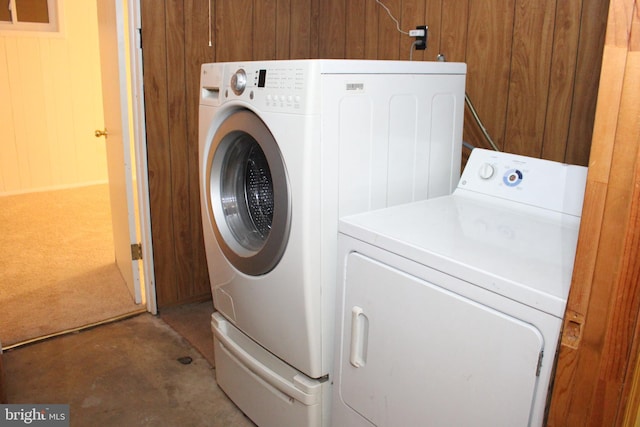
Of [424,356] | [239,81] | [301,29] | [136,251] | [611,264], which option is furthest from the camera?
[301,29]

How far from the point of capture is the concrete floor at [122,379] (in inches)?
74.2

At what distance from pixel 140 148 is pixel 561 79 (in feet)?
5.77

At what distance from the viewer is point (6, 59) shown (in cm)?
418

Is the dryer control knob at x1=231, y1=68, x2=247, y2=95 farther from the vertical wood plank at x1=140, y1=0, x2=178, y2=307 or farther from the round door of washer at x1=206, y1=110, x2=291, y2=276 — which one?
the vertical wood plank at x1=140, y1=0, x2=178, y2=307

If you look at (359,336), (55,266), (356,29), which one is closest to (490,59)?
(356,29)

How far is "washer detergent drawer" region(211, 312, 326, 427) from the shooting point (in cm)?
158

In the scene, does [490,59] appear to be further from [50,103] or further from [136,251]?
[50,103]

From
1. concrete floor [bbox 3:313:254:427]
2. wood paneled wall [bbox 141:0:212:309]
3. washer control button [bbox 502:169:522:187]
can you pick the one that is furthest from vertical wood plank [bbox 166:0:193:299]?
washer control button [bbox 502:169:522:187]

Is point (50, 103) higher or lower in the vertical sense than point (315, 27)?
lower

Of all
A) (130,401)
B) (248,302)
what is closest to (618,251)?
(248,302)

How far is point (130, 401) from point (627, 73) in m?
1.89

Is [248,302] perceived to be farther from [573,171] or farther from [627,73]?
[627,73]

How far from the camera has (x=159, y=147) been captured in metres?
2.46

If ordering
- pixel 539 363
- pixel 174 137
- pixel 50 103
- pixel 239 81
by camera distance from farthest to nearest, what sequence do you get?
pixel 50 103 < pixel 174 137 < pixel 239 81 < pixel 539 363
